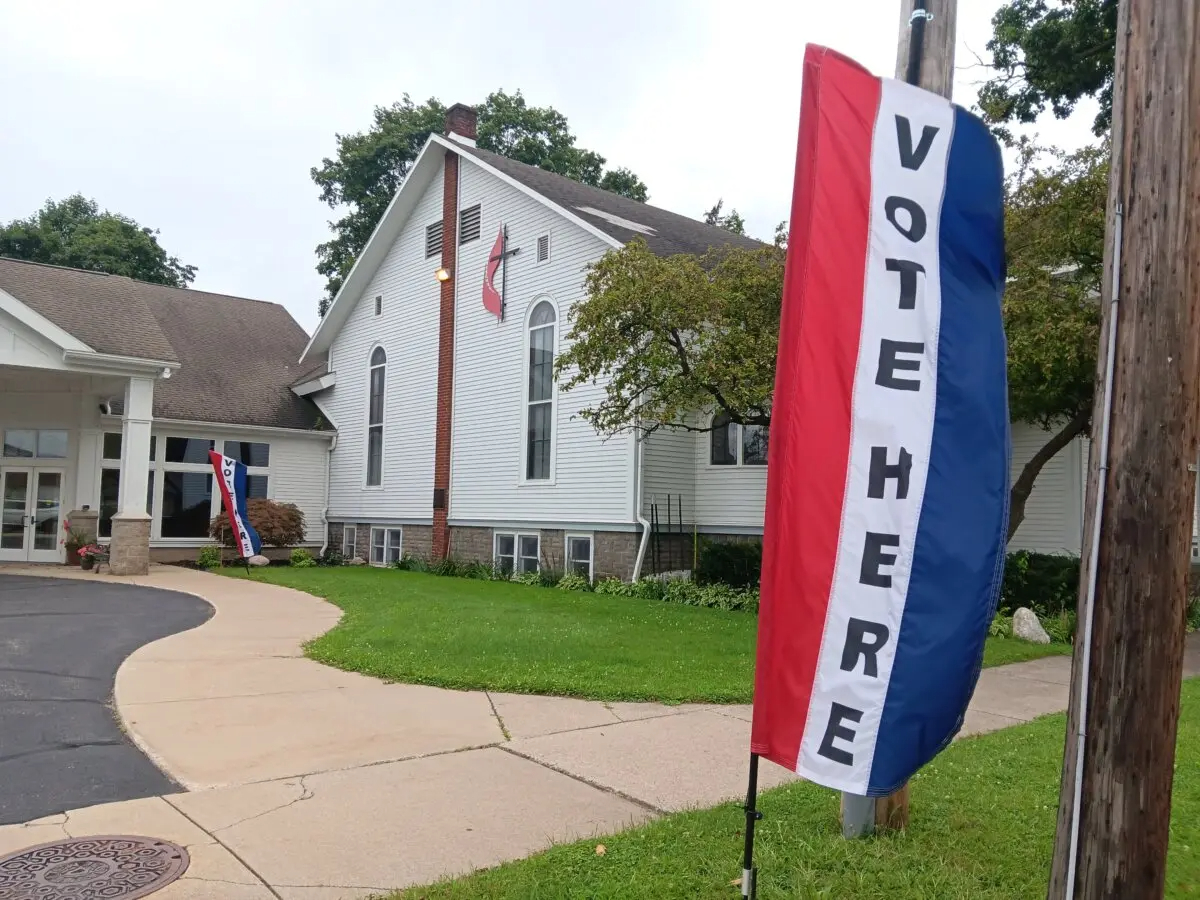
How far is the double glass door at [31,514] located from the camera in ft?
67.3

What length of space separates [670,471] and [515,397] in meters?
4.06

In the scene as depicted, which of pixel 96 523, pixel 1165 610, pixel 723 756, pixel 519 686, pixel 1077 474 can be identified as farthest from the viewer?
pixel 96 523

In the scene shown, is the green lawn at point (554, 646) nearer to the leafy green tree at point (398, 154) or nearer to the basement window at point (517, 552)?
the basement window at point (517, 552)

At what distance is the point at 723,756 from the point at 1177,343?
4.08m

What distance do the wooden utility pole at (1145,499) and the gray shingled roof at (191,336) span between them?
18303mm

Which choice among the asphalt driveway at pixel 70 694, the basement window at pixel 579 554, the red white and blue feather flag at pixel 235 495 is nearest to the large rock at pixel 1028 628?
the basement window at pixel 579 554

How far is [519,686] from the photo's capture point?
8000 mm

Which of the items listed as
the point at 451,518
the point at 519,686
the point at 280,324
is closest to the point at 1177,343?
the point at 519,686

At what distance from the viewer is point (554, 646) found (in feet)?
31.9

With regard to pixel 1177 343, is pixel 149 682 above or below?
below

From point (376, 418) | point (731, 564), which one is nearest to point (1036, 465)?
point (731, 564)

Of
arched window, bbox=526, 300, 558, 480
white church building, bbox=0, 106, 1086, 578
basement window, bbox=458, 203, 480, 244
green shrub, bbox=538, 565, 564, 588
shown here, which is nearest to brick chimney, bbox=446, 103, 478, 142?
white church building, bbox=0, 106, 1086, 578

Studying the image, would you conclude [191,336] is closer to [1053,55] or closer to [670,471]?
[670,471]

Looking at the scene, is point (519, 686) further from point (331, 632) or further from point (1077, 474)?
point (1077, 474)
